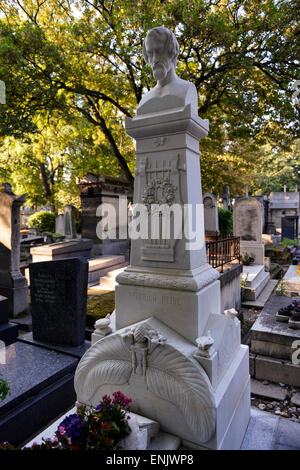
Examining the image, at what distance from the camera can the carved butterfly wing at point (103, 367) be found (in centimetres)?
263

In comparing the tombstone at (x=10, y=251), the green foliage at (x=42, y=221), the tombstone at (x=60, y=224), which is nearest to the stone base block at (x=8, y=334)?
the tombstone at (x=10, y=251)

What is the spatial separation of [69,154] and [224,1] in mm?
17440

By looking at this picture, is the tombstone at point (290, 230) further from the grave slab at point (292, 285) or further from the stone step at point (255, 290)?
the grave slab at point (292, 285)

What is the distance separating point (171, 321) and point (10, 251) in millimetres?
5353

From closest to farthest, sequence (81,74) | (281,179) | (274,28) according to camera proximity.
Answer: (274,28)
(81,74)
(281,179)

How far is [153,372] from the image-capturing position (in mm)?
2484

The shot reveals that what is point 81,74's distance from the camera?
9.07m

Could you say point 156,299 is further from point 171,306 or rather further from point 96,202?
point 96,202

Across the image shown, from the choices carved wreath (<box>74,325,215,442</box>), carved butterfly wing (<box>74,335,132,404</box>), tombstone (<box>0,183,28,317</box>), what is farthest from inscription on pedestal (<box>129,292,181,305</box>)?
tombstone (<box>0,183,28,317</box>)

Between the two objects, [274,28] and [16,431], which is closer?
[16,431]

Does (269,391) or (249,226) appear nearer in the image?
(269,391)

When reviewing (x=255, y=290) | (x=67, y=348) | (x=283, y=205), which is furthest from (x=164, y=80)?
(x=283, y=205)
